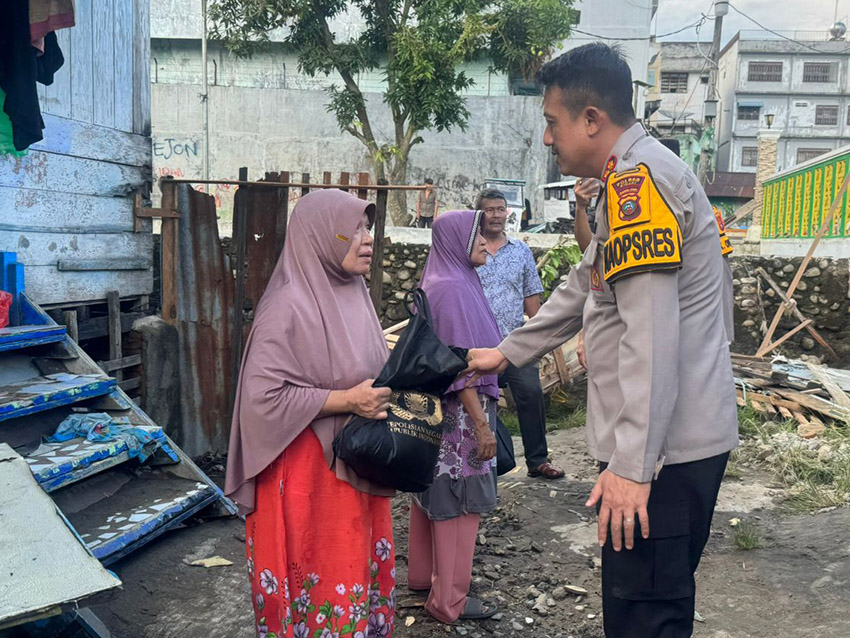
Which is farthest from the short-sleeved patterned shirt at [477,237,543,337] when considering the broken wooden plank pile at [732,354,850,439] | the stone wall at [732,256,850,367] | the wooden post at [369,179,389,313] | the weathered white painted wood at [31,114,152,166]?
the stone wall at [732,256,850,367]

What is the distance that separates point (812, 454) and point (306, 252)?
14.4ft

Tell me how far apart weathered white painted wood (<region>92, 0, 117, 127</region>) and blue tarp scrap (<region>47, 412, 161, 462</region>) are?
2322 millimetres

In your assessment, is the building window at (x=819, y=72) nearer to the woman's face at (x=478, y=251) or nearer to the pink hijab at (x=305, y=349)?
the woman's face at (x=478, y=251)

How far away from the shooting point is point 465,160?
60.8ft

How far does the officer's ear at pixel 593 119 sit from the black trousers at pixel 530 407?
3.25 m

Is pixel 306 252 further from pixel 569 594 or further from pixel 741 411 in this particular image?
pixel 741 411

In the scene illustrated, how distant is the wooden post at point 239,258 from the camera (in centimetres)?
535

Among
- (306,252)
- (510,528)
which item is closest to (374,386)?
(306,252)

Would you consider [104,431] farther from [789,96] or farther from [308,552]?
[789,96]

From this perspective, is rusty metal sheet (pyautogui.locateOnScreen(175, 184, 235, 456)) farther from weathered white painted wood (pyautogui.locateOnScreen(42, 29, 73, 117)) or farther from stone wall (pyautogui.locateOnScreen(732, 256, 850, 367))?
stone wall (pyautogui.locateOnScreen(732, 256, 850, 367))

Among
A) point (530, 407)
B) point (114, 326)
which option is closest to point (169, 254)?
point (114, 326)

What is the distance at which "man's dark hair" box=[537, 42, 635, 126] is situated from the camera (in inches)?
74.3

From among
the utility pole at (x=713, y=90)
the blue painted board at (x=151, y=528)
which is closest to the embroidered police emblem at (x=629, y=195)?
the blue painted board at (x=151, y=528)

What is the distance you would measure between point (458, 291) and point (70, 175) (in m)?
3.17
